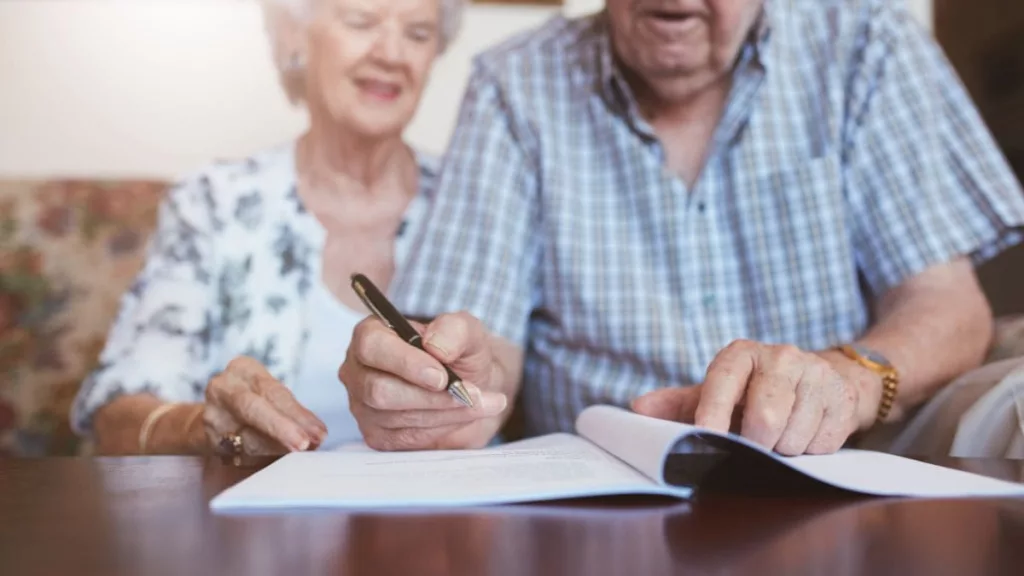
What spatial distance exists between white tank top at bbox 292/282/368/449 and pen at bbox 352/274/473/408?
409 mm

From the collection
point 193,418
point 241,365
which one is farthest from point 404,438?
point 193,418

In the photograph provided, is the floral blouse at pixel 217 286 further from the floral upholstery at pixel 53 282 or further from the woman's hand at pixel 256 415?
the woman's hand at pixel 256 415

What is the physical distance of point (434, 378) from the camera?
682 mm

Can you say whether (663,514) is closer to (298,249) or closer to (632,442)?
(632,442)

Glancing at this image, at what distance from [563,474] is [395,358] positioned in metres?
0.24

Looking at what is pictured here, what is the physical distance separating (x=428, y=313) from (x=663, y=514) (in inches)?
27.5

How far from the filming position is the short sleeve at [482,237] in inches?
43.4

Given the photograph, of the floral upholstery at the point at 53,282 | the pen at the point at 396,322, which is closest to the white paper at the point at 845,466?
the pen at the point at 396,322

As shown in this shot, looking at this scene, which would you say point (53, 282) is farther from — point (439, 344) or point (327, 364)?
point (439, 344)

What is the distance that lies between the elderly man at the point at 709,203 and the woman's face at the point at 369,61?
0.15 metres

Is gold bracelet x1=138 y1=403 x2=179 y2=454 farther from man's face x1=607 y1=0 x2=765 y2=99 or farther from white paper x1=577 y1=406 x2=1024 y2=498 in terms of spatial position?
man's face x1=607 y1=0 x2=765 y2=99

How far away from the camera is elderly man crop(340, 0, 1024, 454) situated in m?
1.07

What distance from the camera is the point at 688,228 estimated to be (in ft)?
3.68

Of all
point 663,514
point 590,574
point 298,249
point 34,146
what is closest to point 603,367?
point 298,249
